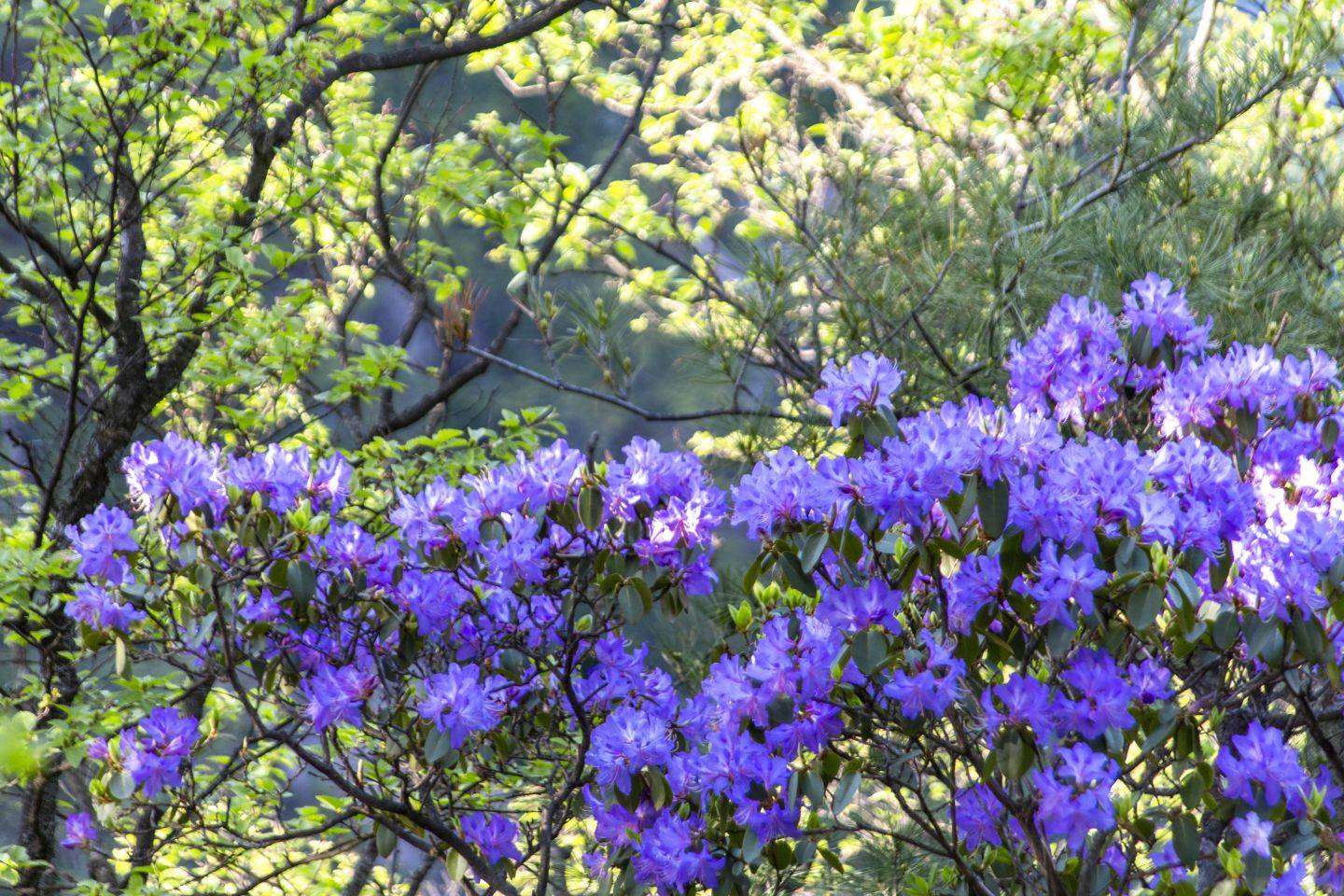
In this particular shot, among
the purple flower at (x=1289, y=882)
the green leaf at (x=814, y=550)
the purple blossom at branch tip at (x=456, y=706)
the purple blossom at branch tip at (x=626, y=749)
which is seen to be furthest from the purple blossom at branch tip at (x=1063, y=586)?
the purple blossom at branch tip at (x=456, y=706)

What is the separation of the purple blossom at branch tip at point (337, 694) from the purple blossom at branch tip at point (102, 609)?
266 millimetres

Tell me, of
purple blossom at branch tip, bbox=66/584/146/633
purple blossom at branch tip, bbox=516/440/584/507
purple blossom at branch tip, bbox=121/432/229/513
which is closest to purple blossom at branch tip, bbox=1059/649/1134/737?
purple blossom at branch tip, bbox=516/440/584/507

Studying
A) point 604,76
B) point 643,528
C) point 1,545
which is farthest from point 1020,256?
point 604,76

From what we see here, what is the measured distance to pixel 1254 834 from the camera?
53.9 inches

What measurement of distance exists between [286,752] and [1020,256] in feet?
8.65

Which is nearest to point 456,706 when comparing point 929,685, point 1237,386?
point 929,685

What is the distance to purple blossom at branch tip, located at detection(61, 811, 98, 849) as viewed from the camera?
2.72 metres

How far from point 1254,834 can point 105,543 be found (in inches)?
55.1

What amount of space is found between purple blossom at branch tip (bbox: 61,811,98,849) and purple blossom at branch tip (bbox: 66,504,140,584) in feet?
4.11

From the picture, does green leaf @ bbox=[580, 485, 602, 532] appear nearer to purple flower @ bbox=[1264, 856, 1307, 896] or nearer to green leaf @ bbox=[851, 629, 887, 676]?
green leaf @ bbox=[851, 629, 887, 676]

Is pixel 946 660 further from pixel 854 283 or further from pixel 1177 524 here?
pixel 854 283

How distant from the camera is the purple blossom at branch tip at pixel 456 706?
1.66 meters

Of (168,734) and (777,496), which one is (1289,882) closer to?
(777,496)

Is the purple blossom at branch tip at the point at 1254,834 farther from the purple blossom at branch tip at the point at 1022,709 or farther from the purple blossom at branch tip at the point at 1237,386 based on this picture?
the purple blossom at branch tip at the point at 1237,386
